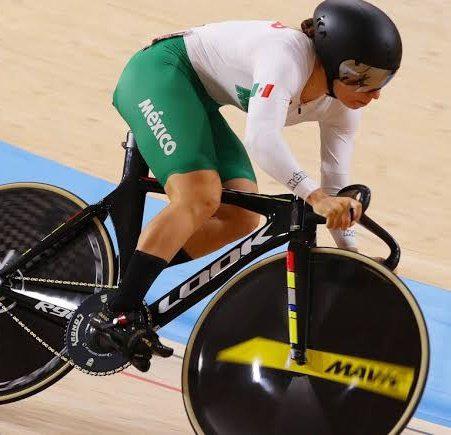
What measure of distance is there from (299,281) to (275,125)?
1.51 feet

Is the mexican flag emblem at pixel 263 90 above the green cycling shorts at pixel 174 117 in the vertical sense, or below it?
above

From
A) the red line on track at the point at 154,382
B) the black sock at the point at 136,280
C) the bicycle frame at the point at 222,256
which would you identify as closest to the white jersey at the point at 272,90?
the bicycle frame at the point at 222,256

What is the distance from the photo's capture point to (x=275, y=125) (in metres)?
3.06

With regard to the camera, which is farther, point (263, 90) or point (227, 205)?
point (227, 205)

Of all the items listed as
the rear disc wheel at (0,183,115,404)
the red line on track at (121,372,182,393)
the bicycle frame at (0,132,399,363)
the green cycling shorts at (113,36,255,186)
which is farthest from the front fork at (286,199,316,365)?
Answer: the red line on track at (121,372,182,393)

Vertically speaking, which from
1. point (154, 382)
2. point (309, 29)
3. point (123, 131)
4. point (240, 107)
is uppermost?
point (309, 29)

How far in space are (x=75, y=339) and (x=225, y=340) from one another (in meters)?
0.46

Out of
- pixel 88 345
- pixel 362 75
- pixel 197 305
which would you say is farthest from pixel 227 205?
pixel 197 305

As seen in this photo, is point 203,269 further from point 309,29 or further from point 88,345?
point 309,29

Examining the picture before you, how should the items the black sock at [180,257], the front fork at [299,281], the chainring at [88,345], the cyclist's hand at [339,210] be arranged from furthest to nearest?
the black sock at [180,257] → the chainring at [88,345] → the front fork at [299,281] → the cyclist's hand at [339,210]

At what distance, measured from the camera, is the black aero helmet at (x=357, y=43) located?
10.0 feet

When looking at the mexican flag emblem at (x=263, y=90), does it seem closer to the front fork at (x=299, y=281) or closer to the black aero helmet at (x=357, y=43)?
the black aero helmet at (x=357, y=43)

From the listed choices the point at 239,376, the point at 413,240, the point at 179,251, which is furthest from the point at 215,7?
the point at 239,376

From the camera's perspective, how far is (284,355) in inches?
130
